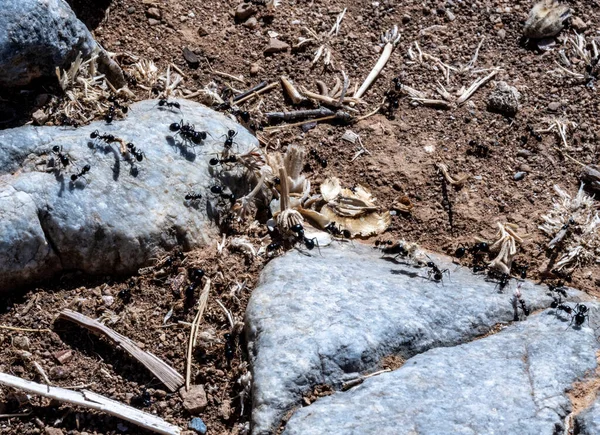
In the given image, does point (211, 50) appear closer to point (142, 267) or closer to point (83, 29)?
point (83, 29)

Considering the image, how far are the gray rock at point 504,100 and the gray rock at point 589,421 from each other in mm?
3310

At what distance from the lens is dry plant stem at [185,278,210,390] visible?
5.10 m

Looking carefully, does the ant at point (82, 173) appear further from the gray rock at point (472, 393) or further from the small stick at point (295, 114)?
the gray rock at point (472, 393)

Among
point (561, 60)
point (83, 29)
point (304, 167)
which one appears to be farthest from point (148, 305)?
Answer: point (561, 60)

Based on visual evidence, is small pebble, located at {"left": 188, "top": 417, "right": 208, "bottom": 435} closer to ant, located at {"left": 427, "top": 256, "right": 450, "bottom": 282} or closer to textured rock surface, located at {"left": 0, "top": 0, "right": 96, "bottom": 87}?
ant, located at {"left": 427, "top": 256, "right": 450, "bottom": 282}

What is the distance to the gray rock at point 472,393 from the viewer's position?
4375 millimetres

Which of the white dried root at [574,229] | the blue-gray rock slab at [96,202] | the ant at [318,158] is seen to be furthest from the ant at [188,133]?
the white dried root at [574,229]

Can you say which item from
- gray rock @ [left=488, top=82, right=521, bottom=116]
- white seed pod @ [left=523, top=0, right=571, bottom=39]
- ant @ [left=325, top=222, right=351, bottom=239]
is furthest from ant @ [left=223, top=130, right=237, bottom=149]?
white seed pod @ [left=523, top=0, right=571, bottom=39]

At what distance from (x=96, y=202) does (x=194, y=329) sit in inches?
48.0

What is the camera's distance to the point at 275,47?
737cm

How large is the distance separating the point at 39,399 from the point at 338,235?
266 cm

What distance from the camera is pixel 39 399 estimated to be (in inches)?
193

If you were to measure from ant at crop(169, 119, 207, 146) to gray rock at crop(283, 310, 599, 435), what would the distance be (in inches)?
99.4

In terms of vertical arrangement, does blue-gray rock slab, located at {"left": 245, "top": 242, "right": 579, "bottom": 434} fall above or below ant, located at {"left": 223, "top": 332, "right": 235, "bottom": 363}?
above
